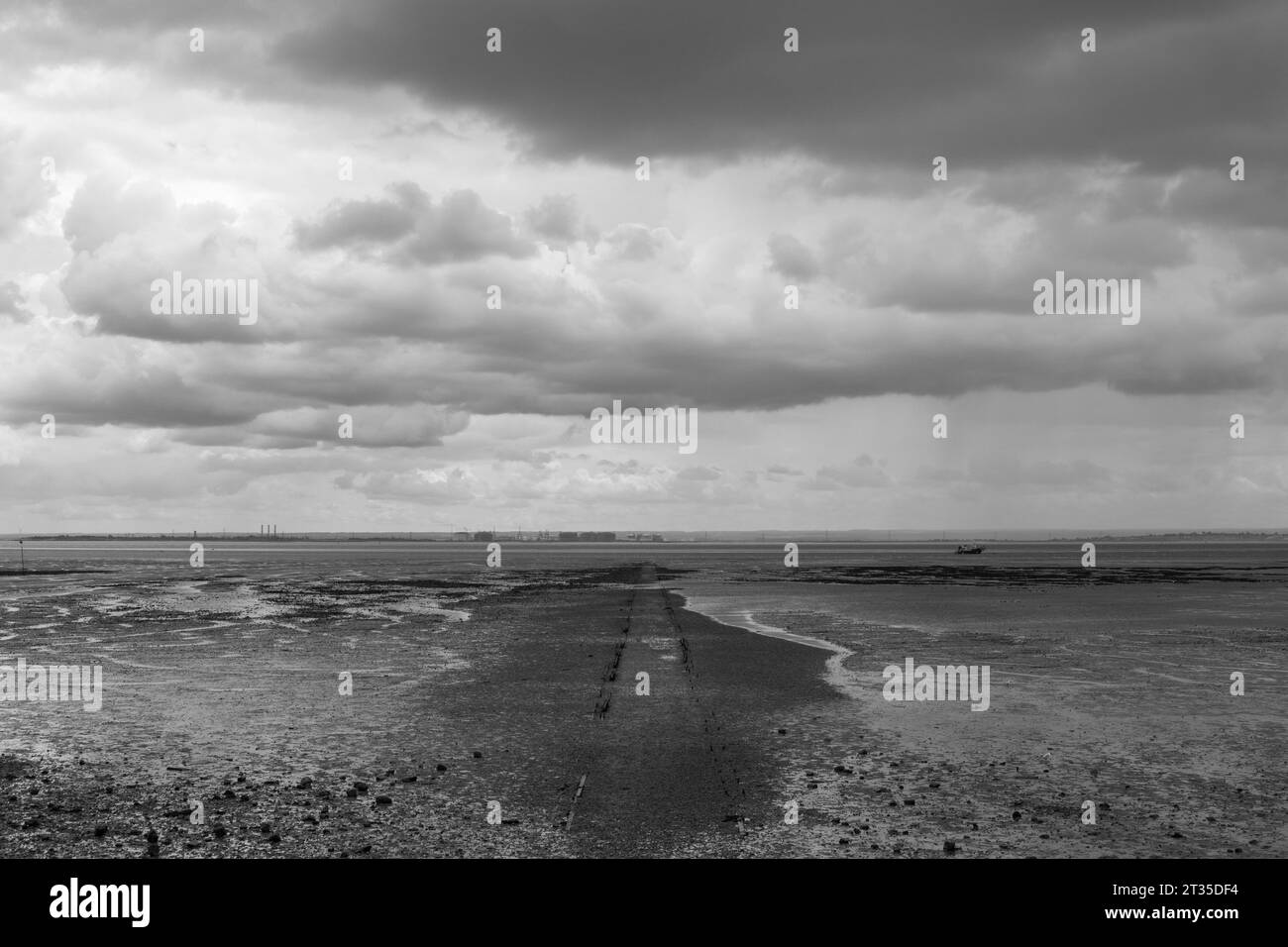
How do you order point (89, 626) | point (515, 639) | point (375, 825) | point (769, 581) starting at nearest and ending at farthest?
point (375, 825)
point (515, 639)
point (89, 626)
point (769, 581)

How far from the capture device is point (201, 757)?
13.6 metres

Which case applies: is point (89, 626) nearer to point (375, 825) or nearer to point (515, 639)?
point (515, 639)

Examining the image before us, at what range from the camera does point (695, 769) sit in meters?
12.8

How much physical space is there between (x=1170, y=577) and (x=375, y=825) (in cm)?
7426
